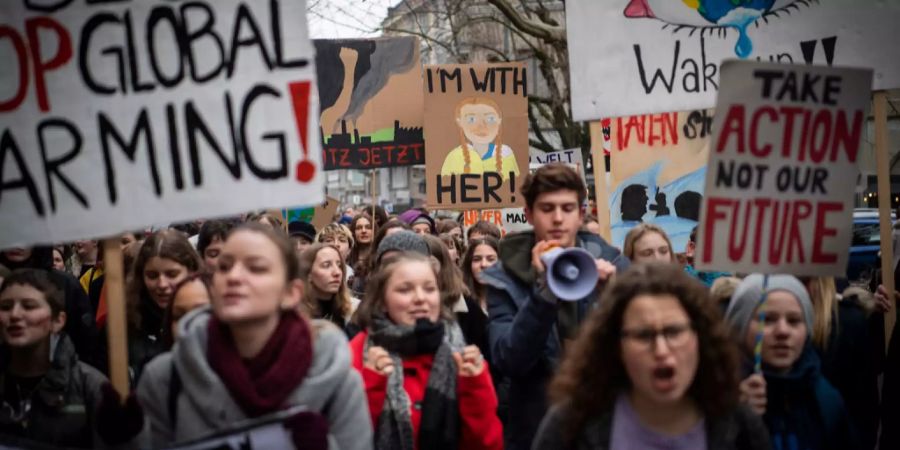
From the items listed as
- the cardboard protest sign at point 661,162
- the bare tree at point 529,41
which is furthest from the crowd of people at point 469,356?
the bare tree at point 529,41

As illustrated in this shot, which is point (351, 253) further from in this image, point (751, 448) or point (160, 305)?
point (751, 448)

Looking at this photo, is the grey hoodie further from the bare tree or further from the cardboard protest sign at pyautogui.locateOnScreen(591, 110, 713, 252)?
the bare tree

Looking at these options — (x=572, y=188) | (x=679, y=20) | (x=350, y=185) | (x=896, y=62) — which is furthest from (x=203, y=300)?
(x=350, y=185)

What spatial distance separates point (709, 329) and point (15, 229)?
2129 millimetres

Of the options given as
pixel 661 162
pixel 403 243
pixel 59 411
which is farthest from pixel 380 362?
pixel 661 162

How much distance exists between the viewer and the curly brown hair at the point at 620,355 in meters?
2.66

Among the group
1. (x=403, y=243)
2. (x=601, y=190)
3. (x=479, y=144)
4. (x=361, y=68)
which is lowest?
(x=403, y=243)

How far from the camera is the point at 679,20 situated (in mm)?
4910

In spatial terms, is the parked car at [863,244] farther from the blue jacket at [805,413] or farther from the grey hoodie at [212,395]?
the grey hoodie at [212,395]

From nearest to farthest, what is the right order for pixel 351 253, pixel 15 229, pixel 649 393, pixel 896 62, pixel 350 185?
pixel 649 393 → pixel 15 229 → pixel 896 62 → pixel 351 253 → pixel 350 185

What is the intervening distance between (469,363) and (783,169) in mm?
1343

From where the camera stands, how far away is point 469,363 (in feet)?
11.7

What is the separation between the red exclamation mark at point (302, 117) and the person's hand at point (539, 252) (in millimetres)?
905

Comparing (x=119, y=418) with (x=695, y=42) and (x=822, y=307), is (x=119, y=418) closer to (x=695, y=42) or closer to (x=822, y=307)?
(x=822, y=307)
